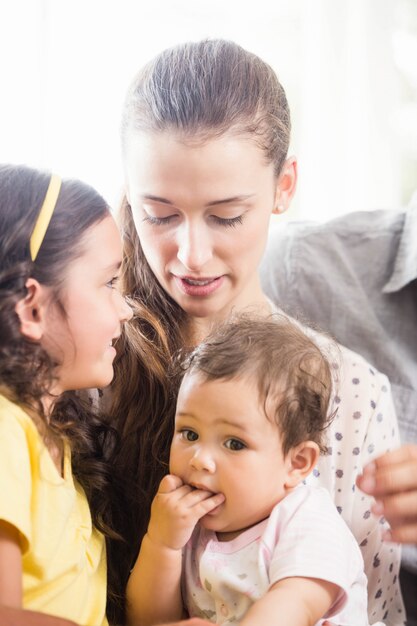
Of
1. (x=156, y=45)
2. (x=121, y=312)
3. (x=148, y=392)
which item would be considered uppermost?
(x=156, y=45)

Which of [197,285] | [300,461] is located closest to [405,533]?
[300,461]

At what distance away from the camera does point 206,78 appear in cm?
160

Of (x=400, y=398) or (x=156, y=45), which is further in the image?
(x=156, y=45)

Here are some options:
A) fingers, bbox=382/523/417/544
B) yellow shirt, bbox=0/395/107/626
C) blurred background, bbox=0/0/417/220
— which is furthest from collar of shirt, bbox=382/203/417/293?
yellow shirt, bbox=0/395/107/626

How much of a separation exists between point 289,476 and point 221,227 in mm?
432

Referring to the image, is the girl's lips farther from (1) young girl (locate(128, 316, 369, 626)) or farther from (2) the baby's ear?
(2) the baby's ear

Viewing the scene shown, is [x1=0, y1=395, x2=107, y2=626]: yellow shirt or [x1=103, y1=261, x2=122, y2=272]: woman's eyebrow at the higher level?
[x1=103, y1=261, x2=122, y2=272]: woman's eyebrow

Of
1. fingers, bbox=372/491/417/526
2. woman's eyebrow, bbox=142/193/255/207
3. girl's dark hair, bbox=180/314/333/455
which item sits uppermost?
woman's eyebrow, bbox=142/193/255/207

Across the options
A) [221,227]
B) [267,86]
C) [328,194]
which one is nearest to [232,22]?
[328,194]

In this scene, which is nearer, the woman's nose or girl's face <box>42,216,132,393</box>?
girl's face <box>42,216,132,393</box>

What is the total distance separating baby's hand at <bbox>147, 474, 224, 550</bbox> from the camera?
4.40 ft

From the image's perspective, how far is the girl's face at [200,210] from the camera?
1555mm

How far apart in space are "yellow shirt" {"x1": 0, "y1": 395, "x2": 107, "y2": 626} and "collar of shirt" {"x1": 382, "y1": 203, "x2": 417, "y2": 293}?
0.92m

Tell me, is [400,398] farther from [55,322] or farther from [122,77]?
[122,77]
